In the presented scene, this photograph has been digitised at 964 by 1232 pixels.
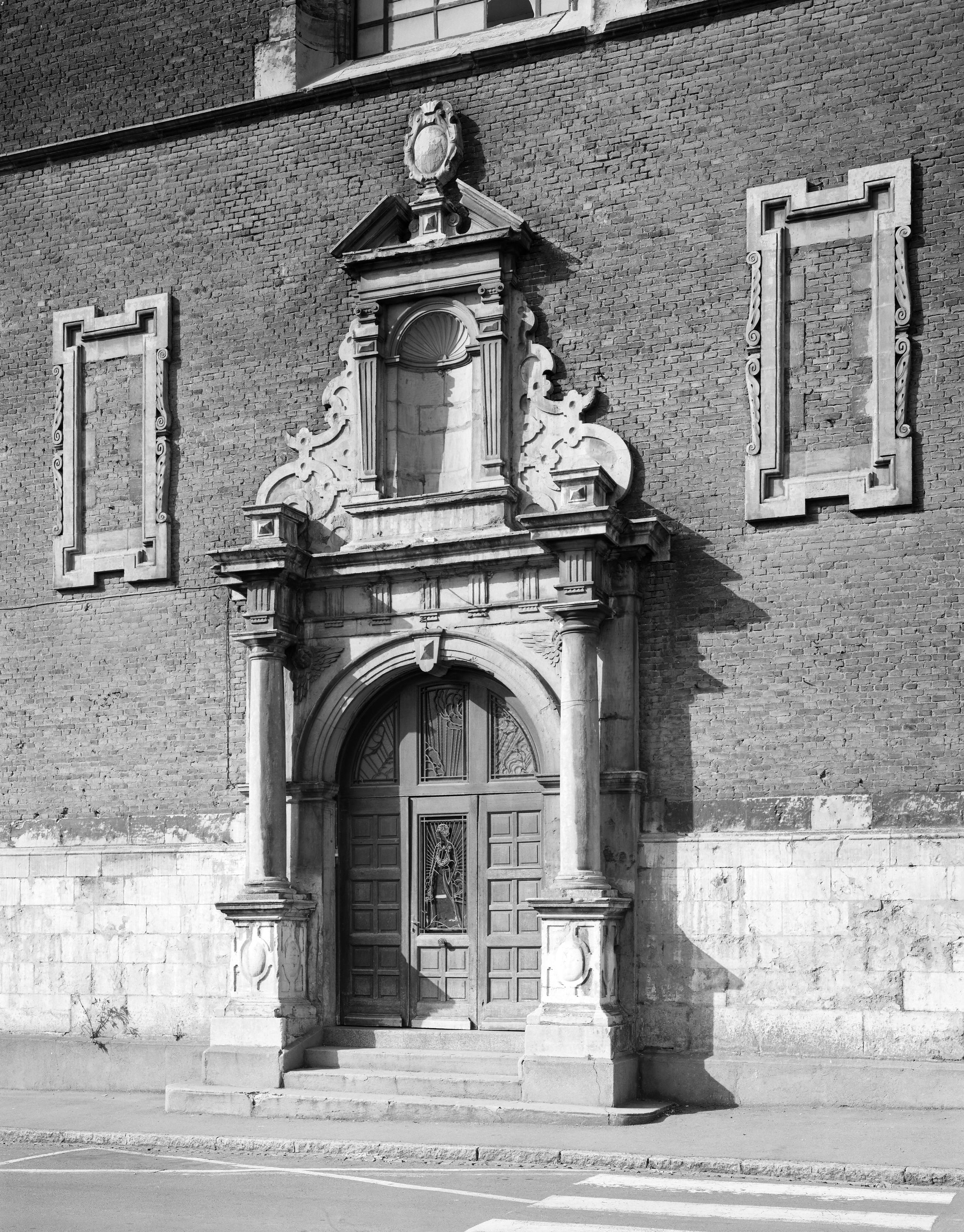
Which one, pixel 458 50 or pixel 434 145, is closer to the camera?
pixel 434 145

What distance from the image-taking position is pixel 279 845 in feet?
49.8

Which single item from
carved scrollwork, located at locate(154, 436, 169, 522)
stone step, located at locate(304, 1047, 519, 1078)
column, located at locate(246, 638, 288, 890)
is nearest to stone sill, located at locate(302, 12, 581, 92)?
carved scrollwork, located at locate(154, 436, 169, 522)

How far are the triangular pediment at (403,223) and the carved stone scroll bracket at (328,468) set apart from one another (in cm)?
79

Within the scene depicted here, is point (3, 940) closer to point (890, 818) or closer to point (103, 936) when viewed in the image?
point (103, 936)

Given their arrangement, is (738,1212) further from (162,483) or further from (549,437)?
(162,483)

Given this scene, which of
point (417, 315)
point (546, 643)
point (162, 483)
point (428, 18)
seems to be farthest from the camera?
point (428, 18)

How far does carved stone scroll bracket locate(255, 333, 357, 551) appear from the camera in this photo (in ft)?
52.1

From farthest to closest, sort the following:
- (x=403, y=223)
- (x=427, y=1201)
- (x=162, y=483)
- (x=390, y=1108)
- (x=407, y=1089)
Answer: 1. (x=162, y=483)
2. (x=403, y=223)
3. (x=407, y=1089)
4. (x=390, y=1108)
5. (x=427, y=1201)

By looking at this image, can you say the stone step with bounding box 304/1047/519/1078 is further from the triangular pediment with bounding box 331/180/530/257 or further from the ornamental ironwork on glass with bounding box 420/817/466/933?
the triangular pediment with bounding box 331/180/530/257

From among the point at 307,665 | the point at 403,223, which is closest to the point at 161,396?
the point at 403,223

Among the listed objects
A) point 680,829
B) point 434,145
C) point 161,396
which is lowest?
point 680,829

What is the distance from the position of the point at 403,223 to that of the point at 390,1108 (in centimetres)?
764

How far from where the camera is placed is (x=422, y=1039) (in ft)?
48.6

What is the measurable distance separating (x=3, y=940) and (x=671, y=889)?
21.9ft
